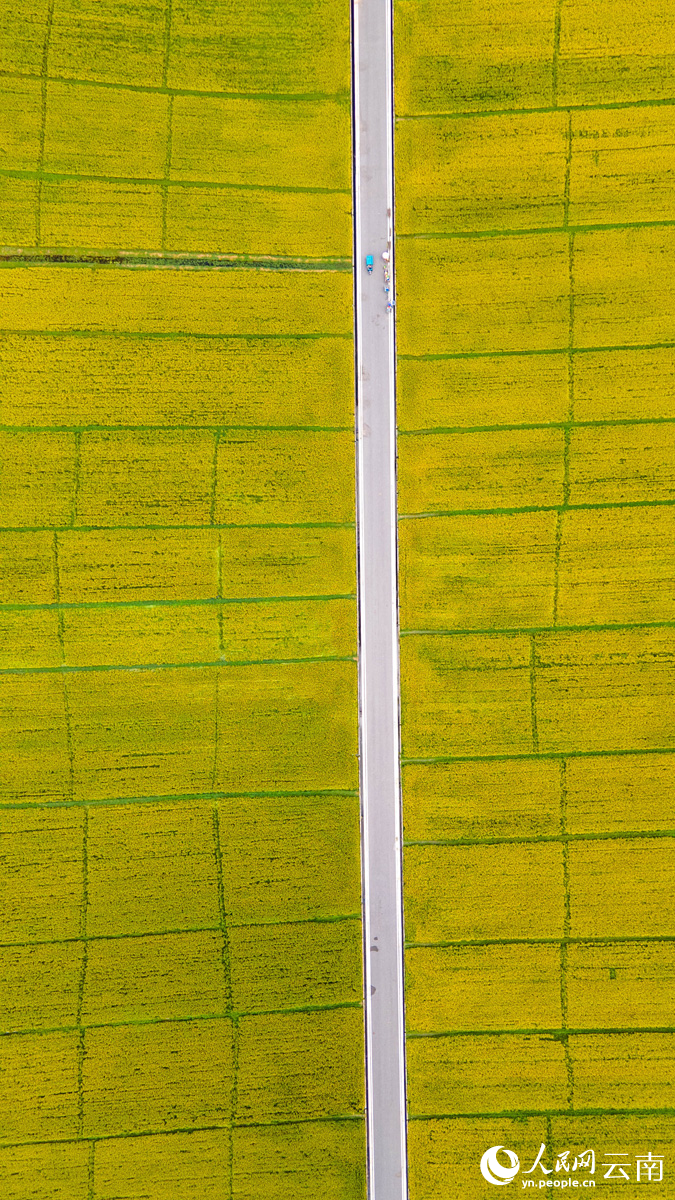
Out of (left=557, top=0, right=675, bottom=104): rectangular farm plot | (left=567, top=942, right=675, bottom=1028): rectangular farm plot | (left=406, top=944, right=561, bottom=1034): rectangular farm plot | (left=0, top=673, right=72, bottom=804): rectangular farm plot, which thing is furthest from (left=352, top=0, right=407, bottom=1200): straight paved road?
(left=0, top=673, right=72, bottom=804): rectangular farm plot

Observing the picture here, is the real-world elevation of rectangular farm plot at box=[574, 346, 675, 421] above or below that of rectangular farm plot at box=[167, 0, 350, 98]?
below

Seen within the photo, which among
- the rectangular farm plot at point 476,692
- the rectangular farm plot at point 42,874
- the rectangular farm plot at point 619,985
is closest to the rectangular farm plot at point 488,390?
the rectangular farm plot at point 476,692

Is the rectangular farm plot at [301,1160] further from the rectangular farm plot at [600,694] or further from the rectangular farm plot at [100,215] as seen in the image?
the rectangular farm plot at [100,215]

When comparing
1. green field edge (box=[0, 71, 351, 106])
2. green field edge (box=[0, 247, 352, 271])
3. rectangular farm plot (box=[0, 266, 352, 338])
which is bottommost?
rectangular farm plot (box=[0, 266, 352, 338])

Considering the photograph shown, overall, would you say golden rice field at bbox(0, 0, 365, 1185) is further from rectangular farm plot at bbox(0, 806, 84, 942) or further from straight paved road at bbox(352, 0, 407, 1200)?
straight paved road at bbox(352, 0, 407, 1200)

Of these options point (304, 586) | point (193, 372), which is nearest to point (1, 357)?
point (193, 372)

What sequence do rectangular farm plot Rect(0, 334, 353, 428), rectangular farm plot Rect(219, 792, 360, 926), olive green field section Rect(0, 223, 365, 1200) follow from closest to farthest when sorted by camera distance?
olive green field section Rect(0, 223, 365, 1200) → rectangular farm plot Rect(0, 334, 353, 428) → rectangular farm plot Rect(219, 792, 360, 926)

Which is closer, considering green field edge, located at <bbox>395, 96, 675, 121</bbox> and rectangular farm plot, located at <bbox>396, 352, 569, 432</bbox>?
green field edge, located at <bbox>395, 96, 675, 121</bbox>
